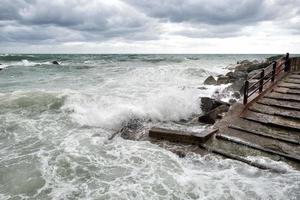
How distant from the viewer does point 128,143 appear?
7.50m

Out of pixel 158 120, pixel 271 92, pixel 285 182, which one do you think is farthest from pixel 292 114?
pixel 158 120

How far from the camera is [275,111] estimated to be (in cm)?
827

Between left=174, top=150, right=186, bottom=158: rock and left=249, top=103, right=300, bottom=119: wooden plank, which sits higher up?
left=249, top=103, right=300, bottom=119: wooden plank

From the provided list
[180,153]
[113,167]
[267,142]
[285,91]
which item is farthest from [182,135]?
[285,91]

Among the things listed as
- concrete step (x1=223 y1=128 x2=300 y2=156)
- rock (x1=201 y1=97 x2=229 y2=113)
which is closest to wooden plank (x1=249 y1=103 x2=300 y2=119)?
concrete step (x1=223 y1=128 x2=300 y2=156)

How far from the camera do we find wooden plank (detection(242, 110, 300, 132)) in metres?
7.33

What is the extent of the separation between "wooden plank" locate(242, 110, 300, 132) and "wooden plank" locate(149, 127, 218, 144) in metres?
1.49

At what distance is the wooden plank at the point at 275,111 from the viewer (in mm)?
7858

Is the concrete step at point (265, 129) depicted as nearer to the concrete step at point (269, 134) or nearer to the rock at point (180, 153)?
the concrete step at point (269, 134)

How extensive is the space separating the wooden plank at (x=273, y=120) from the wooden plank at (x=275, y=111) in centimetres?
18

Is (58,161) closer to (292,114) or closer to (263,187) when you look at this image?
(263,187)

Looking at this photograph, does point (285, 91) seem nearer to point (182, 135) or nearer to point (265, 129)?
point (265, 129)

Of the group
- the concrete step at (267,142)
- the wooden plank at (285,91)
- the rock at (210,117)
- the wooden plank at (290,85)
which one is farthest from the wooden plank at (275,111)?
the wooden plank at (290,85)

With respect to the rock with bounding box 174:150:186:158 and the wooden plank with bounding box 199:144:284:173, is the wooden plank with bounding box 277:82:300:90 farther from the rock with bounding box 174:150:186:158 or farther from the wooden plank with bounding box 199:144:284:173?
the rock with bounding box 174:150:186:158
